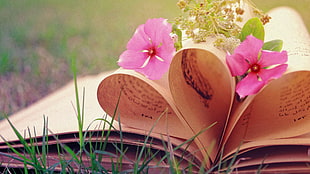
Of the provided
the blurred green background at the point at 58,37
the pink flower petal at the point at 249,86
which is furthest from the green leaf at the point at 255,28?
the blurred green background at the point at 58,37

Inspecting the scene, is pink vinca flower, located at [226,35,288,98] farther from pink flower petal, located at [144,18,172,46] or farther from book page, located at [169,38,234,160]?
pink flower petal, located at [144,18,172,46]

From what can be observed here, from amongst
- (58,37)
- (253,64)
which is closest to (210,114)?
(253,64)

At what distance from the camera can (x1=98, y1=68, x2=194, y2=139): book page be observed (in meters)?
0.90

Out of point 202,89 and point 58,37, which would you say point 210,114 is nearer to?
point 202,89

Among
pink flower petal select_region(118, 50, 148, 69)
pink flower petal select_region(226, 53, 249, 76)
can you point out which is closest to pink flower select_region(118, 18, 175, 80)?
pink flower petal select_region(118, 50, 148, 69)

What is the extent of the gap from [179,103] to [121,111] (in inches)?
5.9

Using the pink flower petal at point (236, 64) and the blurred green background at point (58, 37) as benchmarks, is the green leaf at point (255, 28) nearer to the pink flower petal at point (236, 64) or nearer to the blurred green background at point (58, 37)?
the pink flower petal at point (236, 64)

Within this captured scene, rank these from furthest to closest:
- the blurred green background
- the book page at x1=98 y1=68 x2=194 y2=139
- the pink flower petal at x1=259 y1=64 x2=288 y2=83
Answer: the blurred green background, the book page at x1=98 y1=68 x2=194 y2=139, the pink flower petal at x1=259 y1=64 x2=288 y2=83

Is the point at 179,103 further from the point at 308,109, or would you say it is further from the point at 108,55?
the point at 108,55

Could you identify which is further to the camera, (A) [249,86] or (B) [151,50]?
(B) [151,50]

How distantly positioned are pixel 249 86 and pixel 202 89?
149 mm

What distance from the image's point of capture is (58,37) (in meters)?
3.01

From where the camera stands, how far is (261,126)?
89 centimetres

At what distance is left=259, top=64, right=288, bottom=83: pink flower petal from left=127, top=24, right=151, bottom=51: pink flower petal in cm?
28
